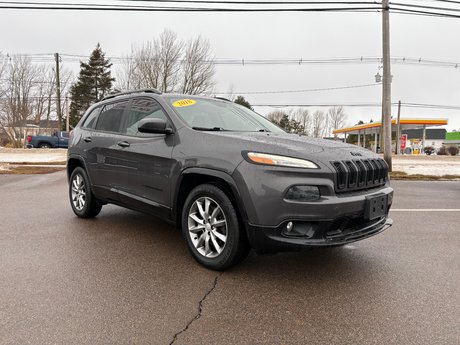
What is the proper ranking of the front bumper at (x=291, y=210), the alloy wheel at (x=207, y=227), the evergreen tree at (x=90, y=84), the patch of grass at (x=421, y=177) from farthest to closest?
the evergreen tree at (x=90, y=84)
the patch of grass at (x=421, y=177)
the alloy wheel at (x=207, y=227)
the front bumper at (x=291, y=210)

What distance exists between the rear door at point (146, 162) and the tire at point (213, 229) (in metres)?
0.35

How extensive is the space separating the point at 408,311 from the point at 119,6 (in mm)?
14158

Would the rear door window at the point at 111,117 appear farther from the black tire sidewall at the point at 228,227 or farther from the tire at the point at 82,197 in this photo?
the black tire sidewall at the point at 228,227

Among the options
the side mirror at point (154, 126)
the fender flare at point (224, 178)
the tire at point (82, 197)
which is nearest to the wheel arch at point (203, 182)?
the fender flare at point (224, 178)

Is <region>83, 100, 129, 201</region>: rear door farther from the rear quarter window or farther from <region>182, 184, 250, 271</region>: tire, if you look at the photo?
<region>182, 184, 250, 271</region>: tire

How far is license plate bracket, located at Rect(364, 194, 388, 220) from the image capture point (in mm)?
3082

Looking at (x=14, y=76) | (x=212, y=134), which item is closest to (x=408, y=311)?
(x=212, y=134)

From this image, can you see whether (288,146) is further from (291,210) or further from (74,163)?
(74,163)

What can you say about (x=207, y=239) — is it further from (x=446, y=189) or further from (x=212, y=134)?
(x=446, y=189)

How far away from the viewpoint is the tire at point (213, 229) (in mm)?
3129

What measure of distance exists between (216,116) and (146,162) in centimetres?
98

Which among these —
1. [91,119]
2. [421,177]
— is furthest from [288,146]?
[421,177]

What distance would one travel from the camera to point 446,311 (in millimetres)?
2627

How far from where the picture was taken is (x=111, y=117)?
191 inches
